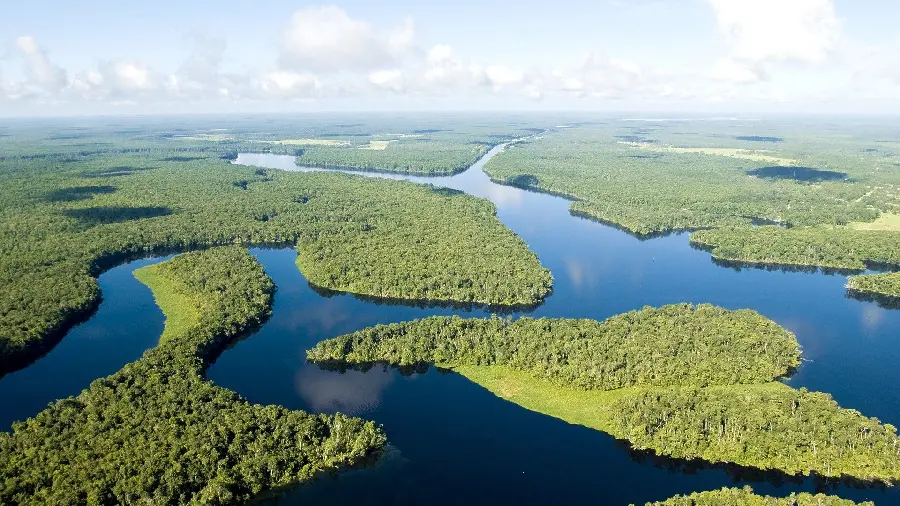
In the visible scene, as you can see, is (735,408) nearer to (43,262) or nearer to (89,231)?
(43,262)

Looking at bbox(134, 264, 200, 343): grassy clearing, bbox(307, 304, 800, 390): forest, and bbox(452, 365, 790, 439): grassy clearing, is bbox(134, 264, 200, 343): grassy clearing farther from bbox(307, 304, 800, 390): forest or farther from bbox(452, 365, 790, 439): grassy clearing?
bbox(452, 365, 790, 439): grassy clearing

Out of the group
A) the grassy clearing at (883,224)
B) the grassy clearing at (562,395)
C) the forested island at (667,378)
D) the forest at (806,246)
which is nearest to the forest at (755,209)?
the forest at (806,246)

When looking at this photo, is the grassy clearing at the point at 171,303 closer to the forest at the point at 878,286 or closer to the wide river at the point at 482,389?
the wide river at the point at 482,389

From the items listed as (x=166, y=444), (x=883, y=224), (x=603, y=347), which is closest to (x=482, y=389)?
(x=603, y=347)

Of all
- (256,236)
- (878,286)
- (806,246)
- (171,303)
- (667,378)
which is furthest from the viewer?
(256,236)

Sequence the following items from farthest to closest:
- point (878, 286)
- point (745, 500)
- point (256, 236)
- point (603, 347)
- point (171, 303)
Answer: point (256, 236) < point (878, 286) < point (171, 303) < point (603, 347) < point (745, 500)

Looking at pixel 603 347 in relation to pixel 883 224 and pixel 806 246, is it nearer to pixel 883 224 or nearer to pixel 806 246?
pixel 806 246

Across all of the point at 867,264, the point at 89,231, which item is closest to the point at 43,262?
the point at 89,231

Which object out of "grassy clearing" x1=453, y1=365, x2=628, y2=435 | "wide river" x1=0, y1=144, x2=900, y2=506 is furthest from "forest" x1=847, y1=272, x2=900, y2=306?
"grassy clearing" x1=453, y1=365, x2=628, y2=435
